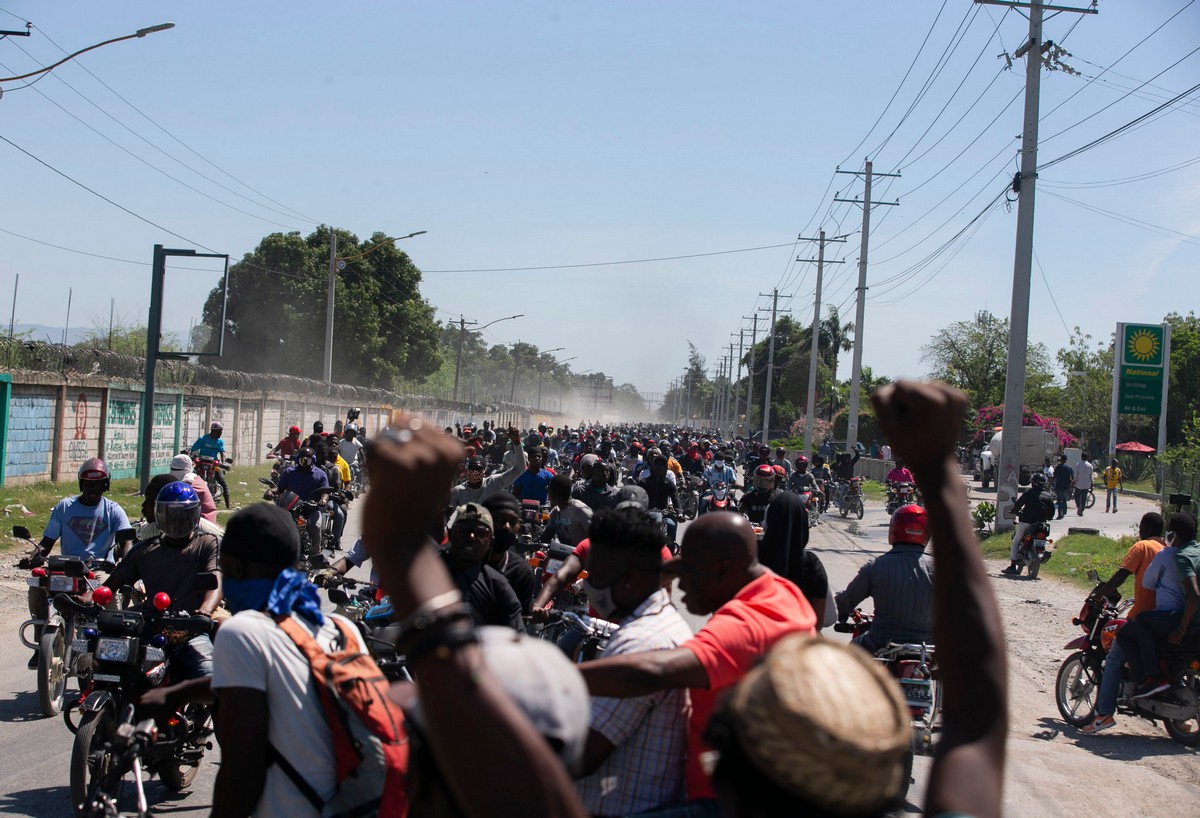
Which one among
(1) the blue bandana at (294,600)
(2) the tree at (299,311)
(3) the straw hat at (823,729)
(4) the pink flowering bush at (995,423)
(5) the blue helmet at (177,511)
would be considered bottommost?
(5) the blue helmet at (177,511)

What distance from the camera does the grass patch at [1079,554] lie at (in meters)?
17.4

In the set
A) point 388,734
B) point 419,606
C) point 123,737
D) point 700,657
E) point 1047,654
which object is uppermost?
point 419,606

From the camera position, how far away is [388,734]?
2.92 metres

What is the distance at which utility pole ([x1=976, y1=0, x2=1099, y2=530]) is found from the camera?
20703 mm

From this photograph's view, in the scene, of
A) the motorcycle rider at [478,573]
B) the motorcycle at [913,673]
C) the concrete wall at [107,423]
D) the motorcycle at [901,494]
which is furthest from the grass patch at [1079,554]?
the concrete wall at [107,423]

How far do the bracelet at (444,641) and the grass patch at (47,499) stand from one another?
43.7 ft

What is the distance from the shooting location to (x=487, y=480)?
12016 millimetres

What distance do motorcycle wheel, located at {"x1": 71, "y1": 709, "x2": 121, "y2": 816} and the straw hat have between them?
4.41m

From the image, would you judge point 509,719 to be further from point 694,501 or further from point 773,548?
point 694,501

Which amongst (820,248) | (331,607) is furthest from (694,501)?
(820,248)

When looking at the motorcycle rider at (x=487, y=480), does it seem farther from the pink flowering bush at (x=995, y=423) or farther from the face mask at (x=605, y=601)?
the pink flowering bush at (x=995, y=423)

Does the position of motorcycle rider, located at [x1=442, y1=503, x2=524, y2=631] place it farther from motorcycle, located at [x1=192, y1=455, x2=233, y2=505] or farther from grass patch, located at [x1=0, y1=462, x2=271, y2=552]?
motorcycle, located at [x1=192, y1=455, x2=233, y2=505]

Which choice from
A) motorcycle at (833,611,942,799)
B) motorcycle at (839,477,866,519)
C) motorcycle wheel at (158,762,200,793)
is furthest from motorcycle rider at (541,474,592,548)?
motorcycle at (839,477,866,519)

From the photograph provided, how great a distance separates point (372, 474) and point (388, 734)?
58.2 inches
